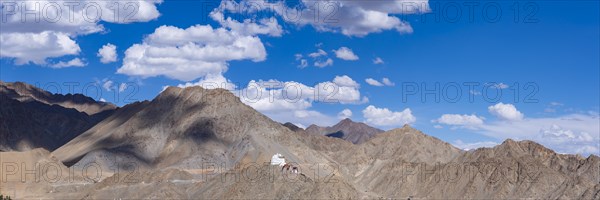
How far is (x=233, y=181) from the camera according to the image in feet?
355

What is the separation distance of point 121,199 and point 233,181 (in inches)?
659

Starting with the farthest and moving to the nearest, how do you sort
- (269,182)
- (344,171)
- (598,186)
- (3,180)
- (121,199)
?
(344,171), (3,180), (598,186), (121,199), (269,182)

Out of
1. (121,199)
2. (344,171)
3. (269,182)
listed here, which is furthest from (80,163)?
(269,182)

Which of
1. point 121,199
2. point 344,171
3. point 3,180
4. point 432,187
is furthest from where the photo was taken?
point 344,171

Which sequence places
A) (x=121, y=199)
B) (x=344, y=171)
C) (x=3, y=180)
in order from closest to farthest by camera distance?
(x=121, y=199) < (x=3, y=180) < (x=344, y=171)

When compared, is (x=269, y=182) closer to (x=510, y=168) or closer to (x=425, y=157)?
(x=510, y=168)

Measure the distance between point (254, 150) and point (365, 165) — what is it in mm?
27985

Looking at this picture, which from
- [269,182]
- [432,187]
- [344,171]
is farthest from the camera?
[344,171]

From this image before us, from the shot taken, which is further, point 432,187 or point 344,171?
point 344,171

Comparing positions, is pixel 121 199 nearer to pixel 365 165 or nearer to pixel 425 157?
pixel 365 165

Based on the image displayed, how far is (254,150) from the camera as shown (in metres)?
190

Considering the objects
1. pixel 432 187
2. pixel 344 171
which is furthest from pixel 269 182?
pixel 344 171

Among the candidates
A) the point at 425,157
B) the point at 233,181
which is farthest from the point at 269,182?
the point at 425,157

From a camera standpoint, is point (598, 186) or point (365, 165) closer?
point (598, 186)
